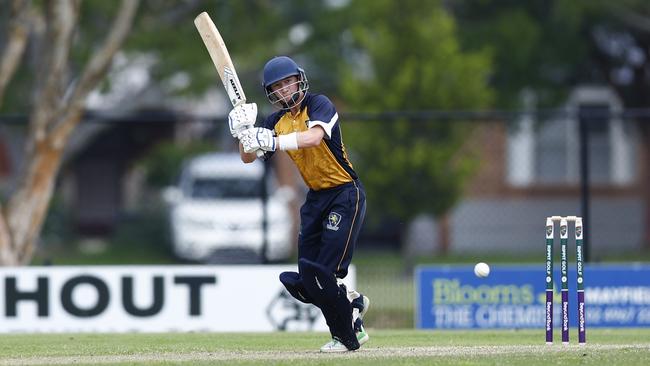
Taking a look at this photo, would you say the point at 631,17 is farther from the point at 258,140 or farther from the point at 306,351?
the point at 258,140

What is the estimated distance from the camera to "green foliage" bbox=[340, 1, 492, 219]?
67.8ft

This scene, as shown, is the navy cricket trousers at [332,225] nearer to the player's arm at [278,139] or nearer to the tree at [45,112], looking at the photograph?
the player's arm at [278,139]

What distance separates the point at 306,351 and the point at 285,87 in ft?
6.44

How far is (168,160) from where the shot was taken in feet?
100

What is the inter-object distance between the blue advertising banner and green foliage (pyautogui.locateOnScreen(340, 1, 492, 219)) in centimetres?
587

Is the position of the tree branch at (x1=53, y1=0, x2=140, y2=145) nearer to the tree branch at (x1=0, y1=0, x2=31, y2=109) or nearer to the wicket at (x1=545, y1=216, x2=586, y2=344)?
the tree branch at (x1=0, y1=0, x2=31, y2=109)

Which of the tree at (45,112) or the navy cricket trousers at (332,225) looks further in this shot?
the tree at (45,112)

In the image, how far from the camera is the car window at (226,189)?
23.3 m

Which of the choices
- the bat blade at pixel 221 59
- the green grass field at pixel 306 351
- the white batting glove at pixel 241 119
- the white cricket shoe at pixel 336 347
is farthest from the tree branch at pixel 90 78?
the white cricket shoe at pixel 336 347

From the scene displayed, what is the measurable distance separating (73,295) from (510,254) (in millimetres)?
10436

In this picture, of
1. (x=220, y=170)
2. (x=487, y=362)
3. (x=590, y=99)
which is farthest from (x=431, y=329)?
(x=590, y=99)

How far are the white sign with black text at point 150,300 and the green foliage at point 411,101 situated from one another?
6.71 m

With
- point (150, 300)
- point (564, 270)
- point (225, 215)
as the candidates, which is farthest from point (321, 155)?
point (225, 215)

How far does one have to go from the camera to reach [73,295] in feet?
46.1
